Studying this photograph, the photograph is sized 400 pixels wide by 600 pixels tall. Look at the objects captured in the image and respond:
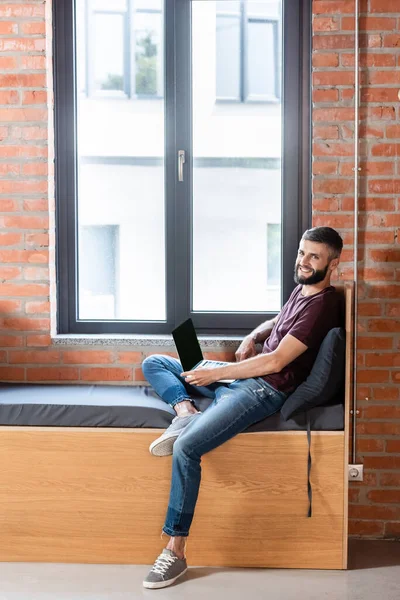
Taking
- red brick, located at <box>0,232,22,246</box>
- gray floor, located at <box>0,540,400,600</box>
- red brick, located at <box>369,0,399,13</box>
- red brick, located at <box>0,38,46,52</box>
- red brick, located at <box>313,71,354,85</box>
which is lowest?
gray floor, located at <box>0,540,400,600</box>

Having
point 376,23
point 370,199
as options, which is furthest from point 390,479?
point 376,23

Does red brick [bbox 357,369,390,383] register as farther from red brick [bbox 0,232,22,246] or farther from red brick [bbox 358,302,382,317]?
→ red brick [bbox 0,232,22,246]

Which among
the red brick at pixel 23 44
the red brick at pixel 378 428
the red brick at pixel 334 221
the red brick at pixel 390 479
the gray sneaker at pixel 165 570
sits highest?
the red brick at pixel 23 44

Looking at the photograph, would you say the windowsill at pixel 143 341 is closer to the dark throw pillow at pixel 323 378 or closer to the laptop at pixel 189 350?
the laptop at pixel 189 350

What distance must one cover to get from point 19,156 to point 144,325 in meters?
0.93

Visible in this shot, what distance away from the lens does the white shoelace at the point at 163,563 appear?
8.57 feet

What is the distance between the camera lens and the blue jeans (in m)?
2.62

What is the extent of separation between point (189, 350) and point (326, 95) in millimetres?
1211

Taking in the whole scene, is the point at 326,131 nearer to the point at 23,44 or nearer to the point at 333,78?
the point at 333,78

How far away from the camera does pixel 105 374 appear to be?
328 cm

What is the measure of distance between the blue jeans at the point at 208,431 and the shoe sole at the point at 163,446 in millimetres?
37

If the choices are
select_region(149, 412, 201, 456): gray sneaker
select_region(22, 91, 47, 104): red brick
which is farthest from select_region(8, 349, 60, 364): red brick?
select_region(22, 91, 47, 104): red brick

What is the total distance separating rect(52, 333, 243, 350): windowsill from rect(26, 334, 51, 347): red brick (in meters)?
0.03

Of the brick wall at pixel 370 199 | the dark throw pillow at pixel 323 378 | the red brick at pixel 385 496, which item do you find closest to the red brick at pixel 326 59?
the brick wall at pixel 370 199
